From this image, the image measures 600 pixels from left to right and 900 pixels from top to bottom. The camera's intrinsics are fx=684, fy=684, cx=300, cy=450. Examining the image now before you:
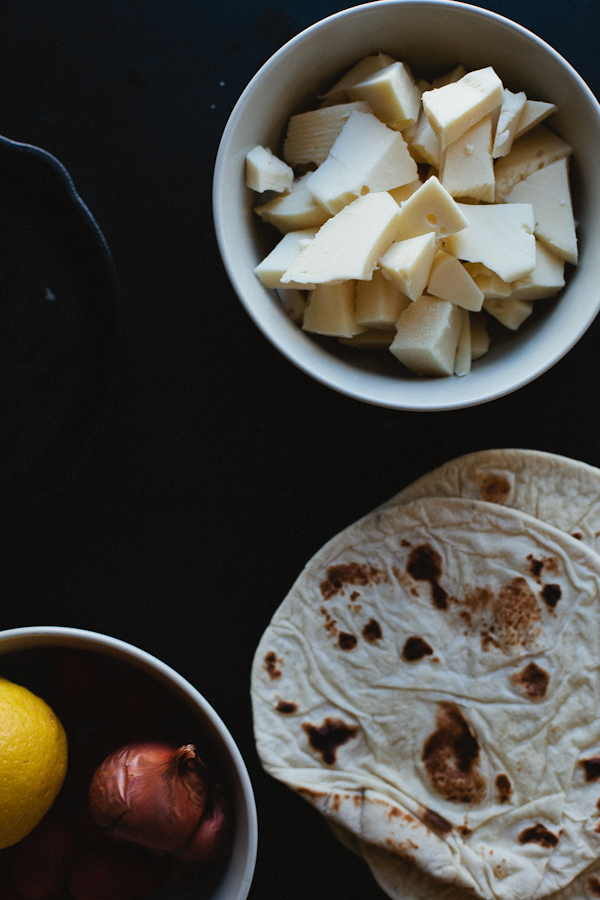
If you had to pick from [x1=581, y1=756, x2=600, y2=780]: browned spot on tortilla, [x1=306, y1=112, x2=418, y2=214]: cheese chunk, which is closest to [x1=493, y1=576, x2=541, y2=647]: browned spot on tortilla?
[x1=581, y1=756, x2=600, y2=780]: browned spot on tortilla

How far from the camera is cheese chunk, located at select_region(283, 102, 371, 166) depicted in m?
1.06

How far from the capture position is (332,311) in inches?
42.0

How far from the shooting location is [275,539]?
4.17 ft

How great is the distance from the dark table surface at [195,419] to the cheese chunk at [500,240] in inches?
13.0

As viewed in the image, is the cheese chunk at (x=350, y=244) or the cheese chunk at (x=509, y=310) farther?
the cheese chunk at (x=509, y=310)

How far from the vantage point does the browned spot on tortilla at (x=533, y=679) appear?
3.71 feet

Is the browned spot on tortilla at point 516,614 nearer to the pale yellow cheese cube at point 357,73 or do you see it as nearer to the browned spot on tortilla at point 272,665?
the browned spot on tortilla at point 272,665

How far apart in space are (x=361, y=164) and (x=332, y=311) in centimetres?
22

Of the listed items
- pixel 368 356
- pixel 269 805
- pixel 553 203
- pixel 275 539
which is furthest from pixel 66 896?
pixel 553 203

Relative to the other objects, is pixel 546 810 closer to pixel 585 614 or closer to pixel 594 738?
pixel 594 738

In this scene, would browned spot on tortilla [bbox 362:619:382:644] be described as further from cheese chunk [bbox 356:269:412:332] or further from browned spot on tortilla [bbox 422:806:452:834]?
cheese chunk [bbox 356:269:412:332]

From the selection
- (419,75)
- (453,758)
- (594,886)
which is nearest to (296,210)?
(419,75)

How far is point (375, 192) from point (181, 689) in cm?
79

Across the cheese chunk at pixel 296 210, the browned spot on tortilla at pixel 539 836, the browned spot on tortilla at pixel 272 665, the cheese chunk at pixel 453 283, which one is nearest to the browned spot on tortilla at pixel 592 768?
the browned spot on tortilla at pixel 539 836
